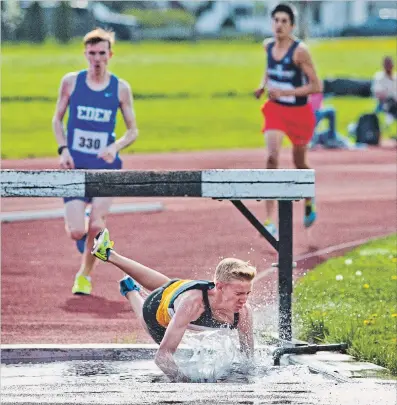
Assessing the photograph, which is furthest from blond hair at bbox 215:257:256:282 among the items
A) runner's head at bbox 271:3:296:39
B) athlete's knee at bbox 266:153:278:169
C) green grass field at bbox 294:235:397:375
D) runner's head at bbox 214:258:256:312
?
runner's head at bbox 271:3:296:39

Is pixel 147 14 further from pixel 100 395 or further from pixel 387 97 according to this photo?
pixel 100 395

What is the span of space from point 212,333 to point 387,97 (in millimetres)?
19554

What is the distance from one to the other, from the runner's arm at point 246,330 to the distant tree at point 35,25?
2810 inches

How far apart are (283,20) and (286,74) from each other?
1.66ft

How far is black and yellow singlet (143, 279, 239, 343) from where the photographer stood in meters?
7.07

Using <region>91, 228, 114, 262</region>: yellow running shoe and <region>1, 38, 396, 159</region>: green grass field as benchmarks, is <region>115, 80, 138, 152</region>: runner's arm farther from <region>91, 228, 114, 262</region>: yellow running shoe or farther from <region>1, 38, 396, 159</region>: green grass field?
<region>1, 38, 396, 159</region>: green grass field

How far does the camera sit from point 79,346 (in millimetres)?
7801

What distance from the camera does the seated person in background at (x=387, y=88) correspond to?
26.0m

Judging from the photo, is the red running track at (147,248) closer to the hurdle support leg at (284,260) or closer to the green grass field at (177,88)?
the hurdle support leg at (284,260)

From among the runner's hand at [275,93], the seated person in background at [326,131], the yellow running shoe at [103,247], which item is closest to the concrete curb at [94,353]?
the yellow running shoe at [103,247]

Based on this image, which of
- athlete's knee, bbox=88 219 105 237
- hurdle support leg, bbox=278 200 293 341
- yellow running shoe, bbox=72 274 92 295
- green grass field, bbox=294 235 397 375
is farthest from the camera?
yellow running shoe, bbox=72 274 92 295

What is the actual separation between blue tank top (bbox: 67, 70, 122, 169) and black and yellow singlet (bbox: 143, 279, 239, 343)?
2.91m

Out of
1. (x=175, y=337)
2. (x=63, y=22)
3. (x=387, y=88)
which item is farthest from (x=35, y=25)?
(x=175, y=337)

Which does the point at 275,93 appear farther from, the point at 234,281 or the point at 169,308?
the point at 234,281
